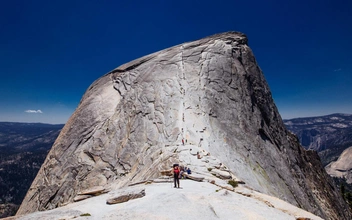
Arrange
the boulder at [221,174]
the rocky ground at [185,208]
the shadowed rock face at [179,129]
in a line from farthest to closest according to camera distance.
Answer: the shadowed rock face at [179,129], the boulder at [221,174], the rocky ground at [185,208]

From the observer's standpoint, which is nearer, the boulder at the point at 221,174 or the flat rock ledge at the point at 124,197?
the flat rock ledge at the point at 124,197

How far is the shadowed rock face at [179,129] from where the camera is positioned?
856 inches

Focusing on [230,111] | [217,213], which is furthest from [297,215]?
[230,111]

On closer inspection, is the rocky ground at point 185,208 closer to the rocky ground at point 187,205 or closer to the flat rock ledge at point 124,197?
the rocky ground at point 187,205

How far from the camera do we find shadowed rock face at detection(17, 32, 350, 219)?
2175 centimetres

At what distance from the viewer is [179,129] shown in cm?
2322

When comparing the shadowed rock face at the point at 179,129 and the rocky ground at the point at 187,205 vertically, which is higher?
the shadowed rock face at the point at 179,129

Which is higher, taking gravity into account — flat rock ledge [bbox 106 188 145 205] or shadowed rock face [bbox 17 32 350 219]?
shadowed rock face [bbox 17 32 350 219]

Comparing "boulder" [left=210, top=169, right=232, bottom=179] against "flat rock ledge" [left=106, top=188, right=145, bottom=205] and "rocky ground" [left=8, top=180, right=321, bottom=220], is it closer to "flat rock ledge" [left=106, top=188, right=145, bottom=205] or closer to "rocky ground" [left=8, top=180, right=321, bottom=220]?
"rocky ground" [left=8, top=180, right=321, bottom=220]

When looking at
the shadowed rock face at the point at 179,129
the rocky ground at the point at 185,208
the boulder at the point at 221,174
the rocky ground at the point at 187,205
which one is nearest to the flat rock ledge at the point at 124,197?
the rocky ground at the point at 187,205

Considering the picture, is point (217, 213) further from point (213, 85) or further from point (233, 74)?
point (233, 74)

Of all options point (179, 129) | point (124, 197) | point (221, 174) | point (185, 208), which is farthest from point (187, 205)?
point (179, 129)

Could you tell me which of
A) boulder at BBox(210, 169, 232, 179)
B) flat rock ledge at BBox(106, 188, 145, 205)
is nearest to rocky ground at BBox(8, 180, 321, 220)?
flat rock ledge at BBox(106, 188, 145, 205)

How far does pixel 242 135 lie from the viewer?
2541 centimetres
